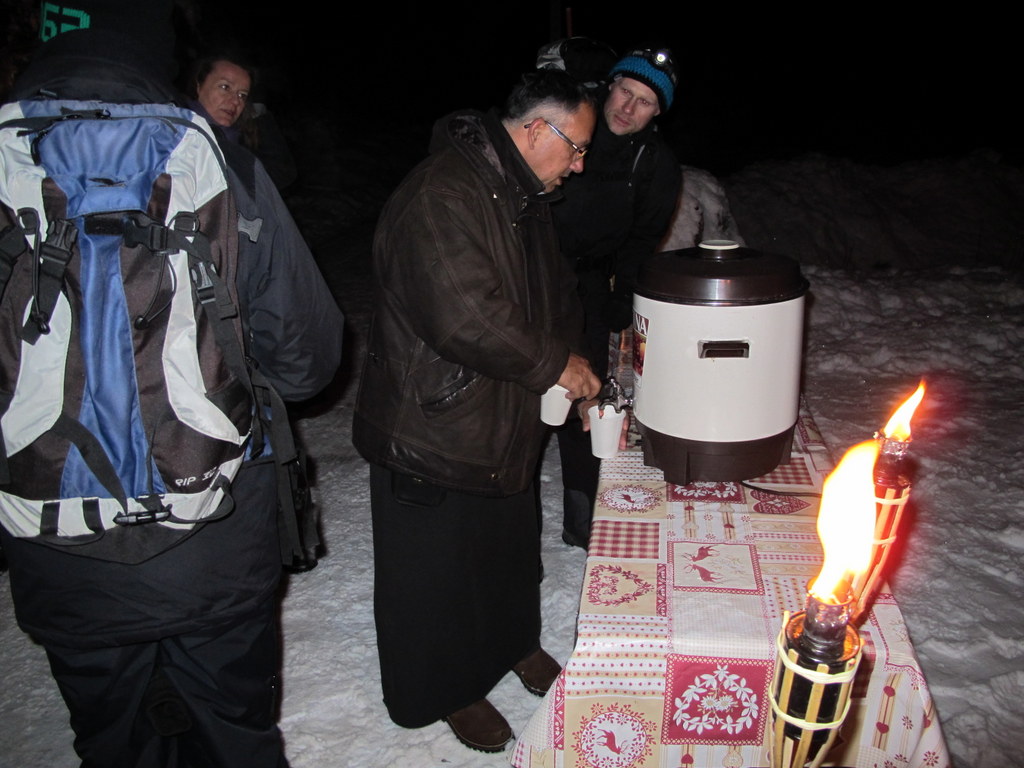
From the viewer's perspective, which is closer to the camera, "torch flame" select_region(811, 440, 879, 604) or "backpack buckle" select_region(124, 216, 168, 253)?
"torch flame" select_region(811, 440, 879, 604)

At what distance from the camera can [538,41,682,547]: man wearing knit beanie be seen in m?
2.82

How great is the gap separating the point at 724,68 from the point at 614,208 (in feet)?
59.9

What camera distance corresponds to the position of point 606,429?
213 cm

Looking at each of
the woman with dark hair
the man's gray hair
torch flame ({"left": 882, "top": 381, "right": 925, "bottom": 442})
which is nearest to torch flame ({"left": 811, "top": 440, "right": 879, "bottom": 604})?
torch flame ({"left": 882, "top": 381, "right": 925, "bottom": 442})

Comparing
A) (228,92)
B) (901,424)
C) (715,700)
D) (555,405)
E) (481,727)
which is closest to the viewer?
(901,424)

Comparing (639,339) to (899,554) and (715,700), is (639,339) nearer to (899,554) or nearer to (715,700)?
(715,700)

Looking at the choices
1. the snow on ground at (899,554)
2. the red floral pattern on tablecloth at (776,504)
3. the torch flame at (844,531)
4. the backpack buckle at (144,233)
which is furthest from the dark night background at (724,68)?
the torch flame at (844,531)

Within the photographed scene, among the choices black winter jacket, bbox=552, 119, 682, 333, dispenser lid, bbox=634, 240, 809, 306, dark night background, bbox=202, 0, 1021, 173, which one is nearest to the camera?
dispenser lid, bbox=634, 240, 809, 306

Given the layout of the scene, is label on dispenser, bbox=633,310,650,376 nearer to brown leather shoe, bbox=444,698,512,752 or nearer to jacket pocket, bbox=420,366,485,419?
jacket pocket, bbox=420,366,485,419

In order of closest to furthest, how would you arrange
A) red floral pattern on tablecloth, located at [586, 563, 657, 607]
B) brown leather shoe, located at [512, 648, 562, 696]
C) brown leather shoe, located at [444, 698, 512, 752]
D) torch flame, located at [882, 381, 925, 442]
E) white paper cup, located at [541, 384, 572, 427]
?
torch flame, located at [882, 381, 925, 442] < red floral pattern on tablecloth, located at [586, 563, 657, 607] < white paper cup, located at [541, 384, 572, 427] < brown leather shoe, located at [444, 698, 512, 752] < brown leather shoe, located at [512, 648, 562, 696]

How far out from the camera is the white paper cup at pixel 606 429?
2.12 meters

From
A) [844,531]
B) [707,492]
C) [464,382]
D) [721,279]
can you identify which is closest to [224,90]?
[464,382]

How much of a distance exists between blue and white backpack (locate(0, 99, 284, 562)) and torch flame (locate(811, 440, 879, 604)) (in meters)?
1.12

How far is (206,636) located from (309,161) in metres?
13.7
